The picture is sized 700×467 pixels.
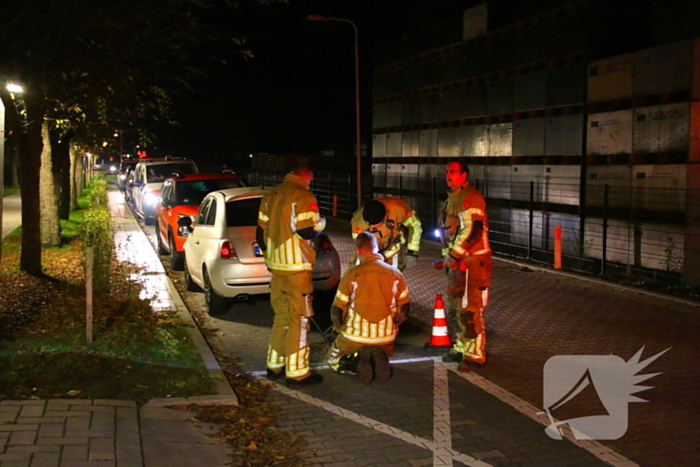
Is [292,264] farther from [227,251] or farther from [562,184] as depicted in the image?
[562,184]

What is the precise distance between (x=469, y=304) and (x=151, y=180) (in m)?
17.0

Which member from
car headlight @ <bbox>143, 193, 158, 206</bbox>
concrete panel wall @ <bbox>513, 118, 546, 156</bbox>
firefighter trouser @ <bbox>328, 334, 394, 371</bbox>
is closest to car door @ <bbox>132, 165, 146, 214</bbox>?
car headlight @ <bbox>143, 193, 158, 206</bbox>

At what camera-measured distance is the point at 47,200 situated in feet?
51.0

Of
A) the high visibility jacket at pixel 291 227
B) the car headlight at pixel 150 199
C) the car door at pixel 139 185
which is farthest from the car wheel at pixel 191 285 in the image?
the car door at pixel 139 185

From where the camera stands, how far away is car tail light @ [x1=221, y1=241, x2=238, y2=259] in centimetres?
926

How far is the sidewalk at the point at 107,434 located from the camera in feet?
15.5

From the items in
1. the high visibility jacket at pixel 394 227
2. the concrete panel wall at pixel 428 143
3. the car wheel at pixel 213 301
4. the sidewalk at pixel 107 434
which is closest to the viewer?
the sidewalk at pixel 107 434

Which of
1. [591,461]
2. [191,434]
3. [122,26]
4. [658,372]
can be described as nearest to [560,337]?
[658,372]

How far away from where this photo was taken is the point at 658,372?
24.0 feet

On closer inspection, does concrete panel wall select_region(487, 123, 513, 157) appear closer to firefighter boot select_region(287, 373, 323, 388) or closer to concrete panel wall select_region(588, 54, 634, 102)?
concrete panel wall select_region(588, 54, 634, 102)

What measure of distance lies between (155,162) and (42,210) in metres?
8.13

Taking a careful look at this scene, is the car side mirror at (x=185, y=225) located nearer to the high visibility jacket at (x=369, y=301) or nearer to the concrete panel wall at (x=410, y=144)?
the high visibility jacket at (x=369, y=301)

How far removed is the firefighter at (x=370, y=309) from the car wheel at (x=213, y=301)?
3.23m

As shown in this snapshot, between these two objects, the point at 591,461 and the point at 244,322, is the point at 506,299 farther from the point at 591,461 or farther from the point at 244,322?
the point at 591,461
